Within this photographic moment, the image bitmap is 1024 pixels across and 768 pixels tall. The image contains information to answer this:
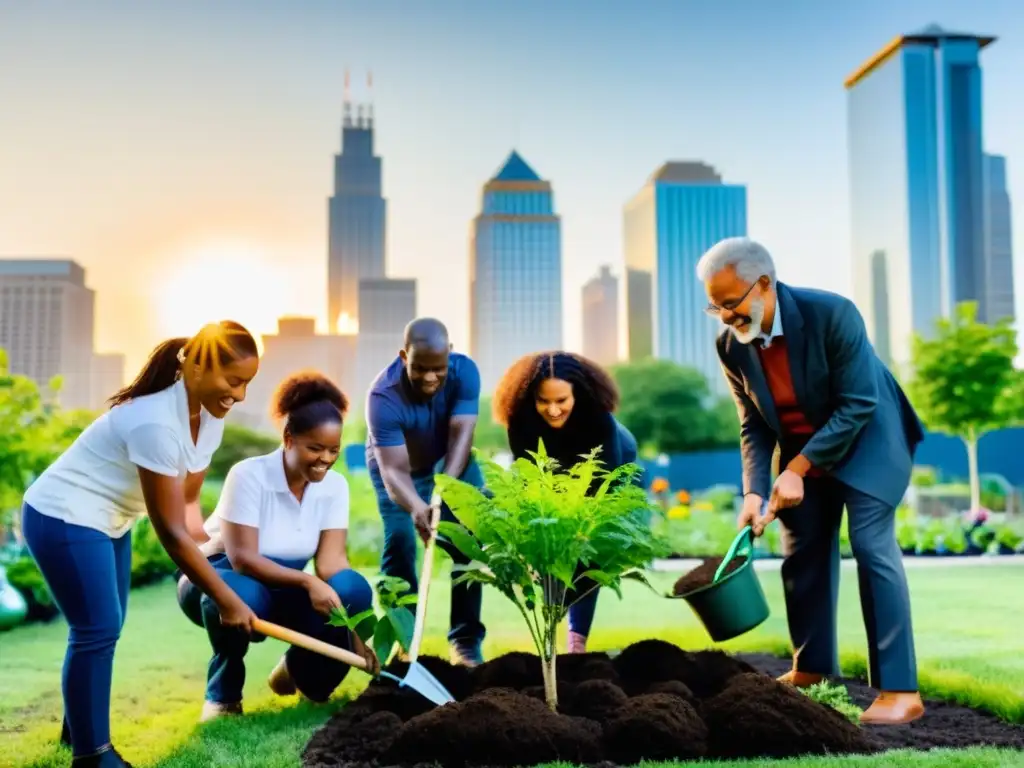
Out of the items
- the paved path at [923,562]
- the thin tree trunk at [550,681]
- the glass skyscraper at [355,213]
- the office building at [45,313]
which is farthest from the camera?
the glass skyscraper at [355,213]

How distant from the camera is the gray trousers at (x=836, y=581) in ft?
12.2

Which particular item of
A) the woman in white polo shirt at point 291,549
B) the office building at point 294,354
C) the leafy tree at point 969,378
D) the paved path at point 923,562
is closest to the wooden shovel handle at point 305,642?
the woman in white polo shirt at point 291,549

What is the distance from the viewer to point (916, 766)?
9.34ft

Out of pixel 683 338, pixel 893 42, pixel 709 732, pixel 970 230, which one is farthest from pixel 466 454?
pixel 683 338

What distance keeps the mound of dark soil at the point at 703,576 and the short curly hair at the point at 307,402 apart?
1406 millimetres

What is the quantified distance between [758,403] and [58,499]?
2.52m

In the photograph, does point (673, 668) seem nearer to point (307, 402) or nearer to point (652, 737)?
point (652, 737)

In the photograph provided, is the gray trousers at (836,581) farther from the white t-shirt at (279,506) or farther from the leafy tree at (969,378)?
the leafy tree at (969,378)

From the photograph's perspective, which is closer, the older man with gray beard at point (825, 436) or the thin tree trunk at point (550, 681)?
the thin tree trunk at point (550, 681)

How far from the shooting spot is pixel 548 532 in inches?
129

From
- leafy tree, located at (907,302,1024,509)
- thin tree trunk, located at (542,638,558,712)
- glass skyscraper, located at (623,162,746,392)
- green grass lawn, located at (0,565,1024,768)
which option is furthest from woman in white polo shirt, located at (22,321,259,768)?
glass skyscraper, located at (623,162,746,392)

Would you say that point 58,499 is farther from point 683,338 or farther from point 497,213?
point 497,213

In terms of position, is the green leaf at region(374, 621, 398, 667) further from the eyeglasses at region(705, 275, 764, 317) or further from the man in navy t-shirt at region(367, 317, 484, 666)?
the eyeglasses at region(705, 275, 764, 317)

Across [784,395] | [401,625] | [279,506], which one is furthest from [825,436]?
[279,506]
